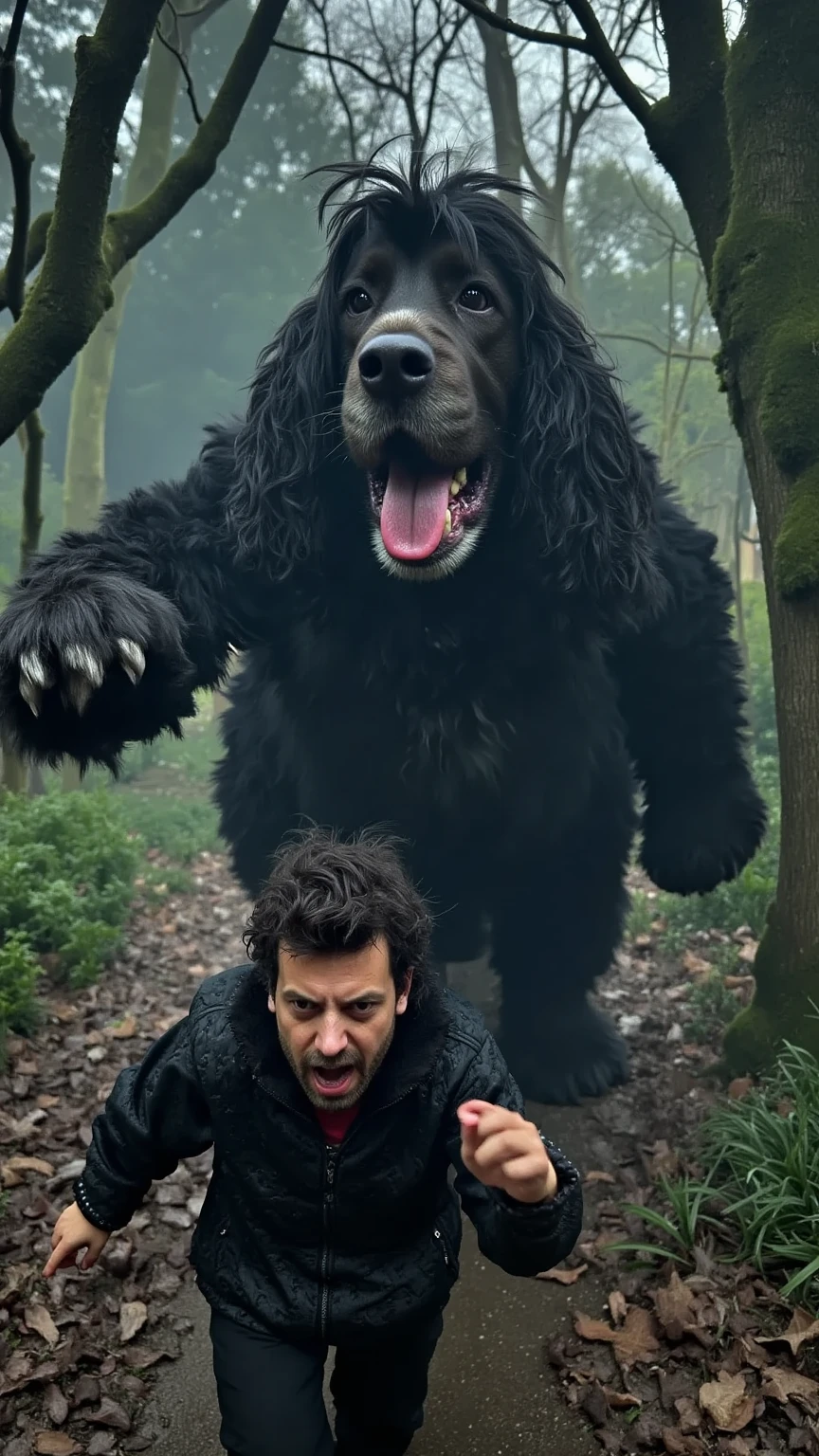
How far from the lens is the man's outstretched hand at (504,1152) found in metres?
1.55

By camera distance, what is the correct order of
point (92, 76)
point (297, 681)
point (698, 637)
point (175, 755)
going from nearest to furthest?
point (92, 76), point (297, 681), point (698, 637), point (175, 755)

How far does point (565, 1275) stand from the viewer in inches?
112

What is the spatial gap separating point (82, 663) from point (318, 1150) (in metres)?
1.22

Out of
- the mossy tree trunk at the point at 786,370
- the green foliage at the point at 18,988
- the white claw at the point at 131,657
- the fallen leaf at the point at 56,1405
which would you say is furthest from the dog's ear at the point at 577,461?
the green foliage at the point at 18,988

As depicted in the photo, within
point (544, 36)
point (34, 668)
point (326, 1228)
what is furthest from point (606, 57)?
point (326, 1228)

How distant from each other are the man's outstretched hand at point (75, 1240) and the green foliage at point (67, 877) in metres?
2.04

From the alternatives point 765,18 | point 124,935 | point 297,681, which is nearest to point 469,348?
point 297,681

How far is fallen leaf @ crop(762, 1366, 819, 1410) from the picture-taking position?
223 centimetres

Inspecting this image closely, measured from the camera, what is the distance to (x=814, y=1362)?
230 centimetres

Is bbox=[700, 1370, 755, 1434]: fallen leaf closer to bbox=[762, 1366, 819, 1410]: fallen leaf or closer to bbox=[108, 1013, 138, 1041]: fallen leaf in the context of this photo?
bbox=[762, 1366, 819, 1410]: fallen leaf

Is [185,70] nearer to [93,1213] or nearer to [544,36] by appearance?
[544,36]

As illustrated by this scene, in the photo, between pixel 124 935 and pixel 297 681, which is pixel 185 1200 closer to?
pixel 297 681

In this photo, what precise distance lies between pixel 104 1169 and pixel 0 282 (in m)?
2.73

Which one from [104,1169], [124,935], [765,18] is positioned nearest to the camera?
[104,1169]
